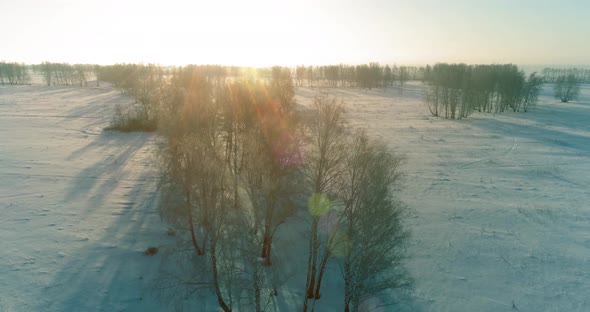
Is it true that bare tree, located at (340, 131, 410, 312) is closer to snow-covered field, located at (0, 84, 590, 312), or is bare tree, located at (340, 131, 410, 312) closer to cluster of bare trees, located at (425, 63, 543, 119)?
snow-covered field, located at (0, 84, 590, 312)

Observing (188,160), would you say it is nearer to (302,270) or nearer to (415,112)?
(302,270)

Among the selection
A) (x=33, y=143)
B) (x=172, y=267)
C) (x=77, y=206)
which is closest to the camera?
(x=172, y=267)

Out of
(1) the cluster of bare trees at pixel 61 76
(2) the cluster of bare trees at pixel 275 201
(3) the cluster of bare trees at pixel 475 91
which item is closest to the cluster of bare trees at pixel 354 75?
(3) the cluster of bare trees at pixel 475 91

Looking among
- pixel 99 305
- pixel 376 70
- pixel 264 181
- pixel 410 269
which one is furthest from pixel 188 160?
pixel 376 70

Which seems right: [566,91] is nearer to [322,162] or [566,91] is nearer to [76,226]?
[322,162]

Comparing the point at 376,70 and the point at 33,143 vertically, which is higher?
the point at 376,70

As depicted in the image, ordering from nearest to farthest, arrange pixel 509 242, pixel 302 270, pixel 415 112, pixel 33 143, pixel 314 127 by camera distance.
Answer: pixel 314 127, pixel 302 270, pixel 509 242, pixel 33 143, pixel 415 112

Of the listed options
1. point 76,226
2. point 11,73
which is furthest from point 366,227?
point 11,73
